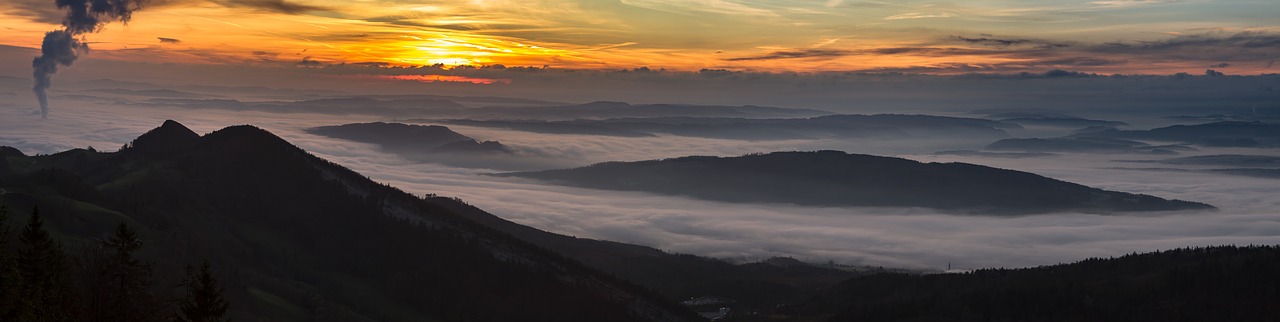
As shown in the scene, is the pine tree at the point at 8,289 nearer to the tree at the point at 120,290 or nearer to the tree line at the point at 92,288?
the tree line at the point at 92,288

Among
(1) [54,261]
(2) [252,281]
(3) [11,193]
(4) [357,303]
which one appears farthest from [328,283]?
(1) [54,261]

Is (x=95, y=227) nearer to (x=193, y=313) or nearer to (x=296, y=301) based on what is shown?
(x=296, y=301)

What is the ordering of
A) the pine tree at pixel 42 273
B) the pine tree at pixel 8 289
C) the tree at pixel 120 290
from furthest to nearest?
the tree at pixel 120 290
the pine tree at pixel 42 273
the pine tree at pixel 8 289

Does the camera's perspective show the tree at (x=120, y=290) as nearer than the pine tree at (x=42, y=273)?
No

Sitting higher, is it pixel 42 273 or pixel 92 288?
pixel 42 273

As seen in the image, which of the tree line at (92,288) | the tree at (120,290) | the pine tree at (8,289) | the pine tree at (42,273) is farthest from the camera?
the tree at (120,290)

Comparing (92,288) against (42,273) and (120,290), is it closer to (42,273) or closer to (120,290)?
(120,290)

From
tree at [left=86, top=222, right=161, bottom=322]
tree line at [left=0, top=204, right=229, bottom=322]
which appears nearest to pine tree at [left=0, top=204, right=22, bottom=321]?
tree line at [left=0, top=204, right=229, bottom=322]

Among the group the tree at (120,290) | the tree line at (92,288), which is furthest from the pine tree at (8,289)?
the tree at (120,290)

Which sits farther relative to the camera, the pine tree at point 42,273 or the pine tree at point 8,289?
the pine tree at point 42,273

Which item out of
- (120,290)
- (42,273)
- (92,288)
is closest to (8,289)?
(92,288)

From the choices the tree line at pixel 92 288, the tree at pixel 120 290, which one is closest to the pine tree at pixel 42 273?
the tree line at pixel 92 288
